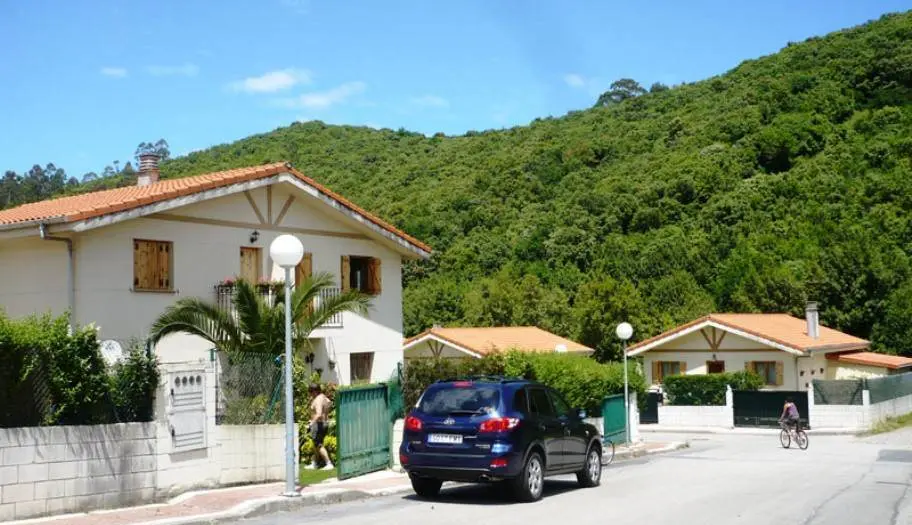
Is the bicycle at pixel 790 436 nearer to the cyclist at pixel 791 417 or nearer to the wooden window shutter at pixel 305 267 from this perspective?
the cyclist at pixel 791 417

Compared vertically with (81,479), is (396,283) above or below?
above

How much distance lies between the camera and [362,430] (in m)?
18.2

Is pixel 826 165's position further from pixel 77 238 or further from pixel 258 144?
pixel 77 238

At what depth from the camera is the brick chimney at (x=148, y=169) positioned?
29.6 metres

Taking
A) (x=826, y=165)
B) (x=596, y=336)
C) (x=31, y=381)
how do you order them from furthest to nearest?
(x=826, y=165)
(x=596, y=336)
(x=31, y=381)

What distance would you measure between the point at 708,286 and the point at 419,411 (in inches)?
2422

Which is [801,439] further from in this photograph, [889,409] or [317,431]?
[317,431]

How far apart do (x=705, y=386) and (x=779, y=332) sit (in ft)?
21.3

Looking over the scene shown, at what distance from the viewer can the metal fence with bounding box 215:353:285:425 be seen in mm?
16625

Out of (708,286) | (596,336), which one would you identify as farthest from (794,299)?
(596,336)

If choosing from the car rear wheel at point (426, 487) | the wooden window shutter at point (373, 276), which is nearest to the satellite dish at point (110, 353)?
the car rear wheel at point (426, 487)

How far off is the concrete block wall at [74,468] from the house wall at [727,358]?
3754cm

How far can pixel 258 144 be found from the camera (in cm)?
9762

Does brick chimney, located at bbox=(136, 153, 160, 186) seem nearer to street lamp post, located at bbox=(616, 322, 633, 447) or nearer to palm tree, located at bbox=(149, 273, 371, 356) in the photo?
palm tree, located at bbox=(149, 273, 371, 356)
